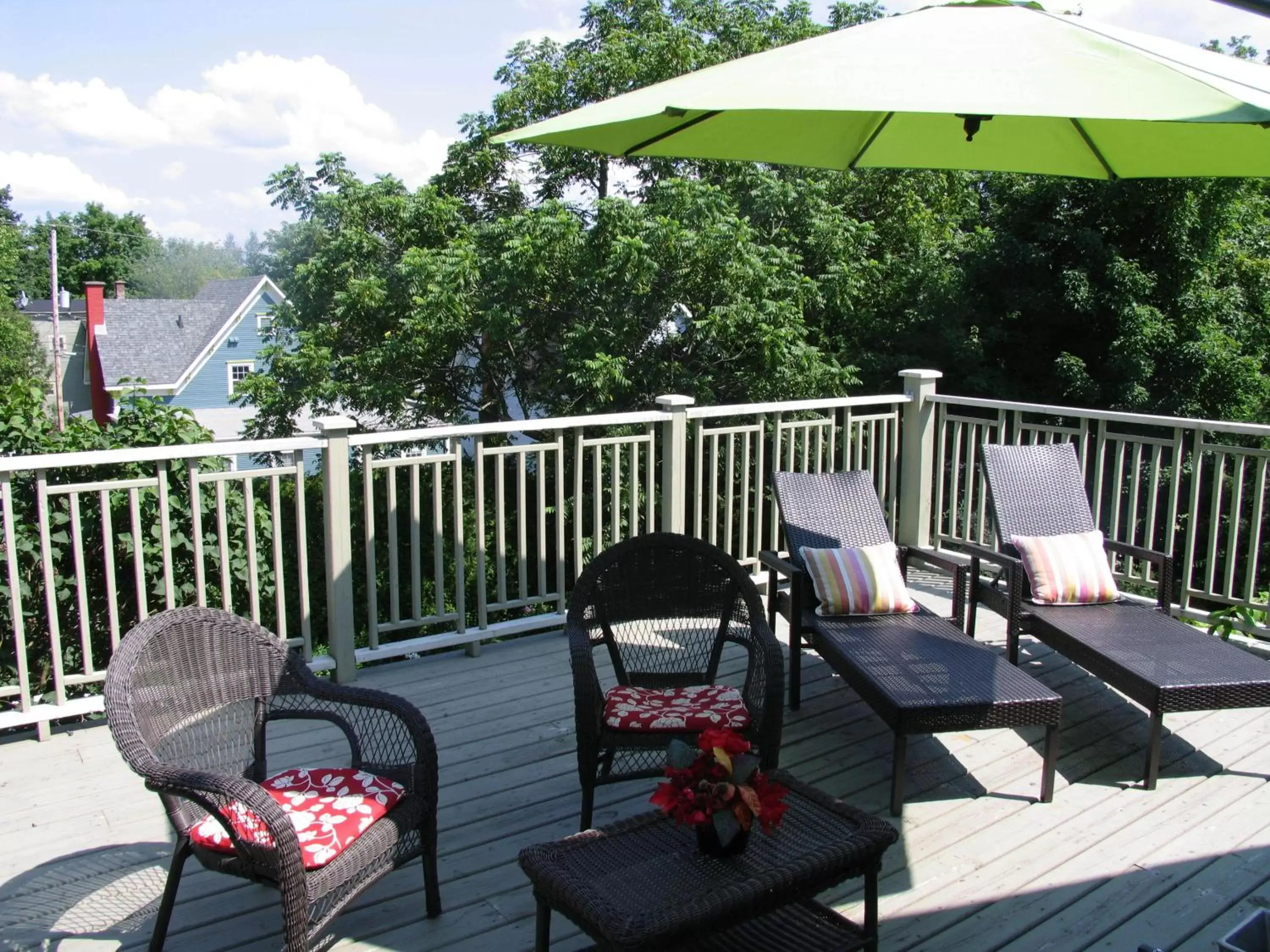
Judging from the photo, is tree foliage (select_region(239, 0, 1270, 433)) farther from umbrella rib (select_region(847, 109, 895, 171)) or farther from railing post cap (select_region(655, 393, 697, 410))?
umbrella rib (select_region(847, 109, 895, 171))

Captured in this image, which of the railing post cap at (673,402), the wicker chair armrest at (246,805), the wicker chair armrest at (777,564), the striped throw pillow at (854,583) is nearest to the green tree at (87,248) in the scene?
the railing post cap at (673,402)

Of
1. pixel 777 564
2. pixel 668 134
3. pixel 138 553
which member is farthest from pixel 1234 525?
pixel 138 553

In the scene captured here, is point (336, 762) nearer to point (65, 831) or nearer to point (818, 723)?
point (65, 831)

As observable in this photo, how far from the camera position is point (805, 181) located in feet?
43.5

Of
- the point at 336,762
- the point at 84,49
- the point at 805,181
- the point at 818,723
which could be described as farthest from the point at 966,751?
the point at 84,49

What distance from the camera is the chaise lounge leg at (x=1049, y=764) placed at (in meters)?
3.34

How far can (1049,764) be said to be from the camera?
3359 millimetres

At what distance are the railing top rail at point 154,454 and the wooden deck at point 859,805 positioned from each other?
1.04 meters

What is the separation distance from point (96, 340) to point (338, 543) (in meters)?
32.7

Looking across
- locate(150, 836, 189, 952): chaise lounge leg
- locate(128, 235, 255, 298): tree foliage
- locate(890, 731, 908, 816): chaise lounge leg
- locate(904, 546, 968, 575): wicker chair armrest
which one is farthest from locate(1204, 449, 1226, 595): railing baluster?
locate(128, 235, 255, 298): tree foliage

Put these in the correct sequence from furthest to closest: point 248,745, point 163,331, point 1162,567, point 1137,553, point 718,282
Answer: point 163,331 → point 718,282 → point 1137,553 → point 1162,567 → point 248,745

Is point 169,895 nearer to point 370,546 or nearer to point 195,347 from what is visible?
point 370,546

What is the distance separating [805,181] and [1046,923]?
11689mm

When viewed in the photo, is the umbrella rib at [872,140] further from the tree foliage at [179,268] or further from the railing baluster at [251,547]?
the tree foliage at [179,268]
